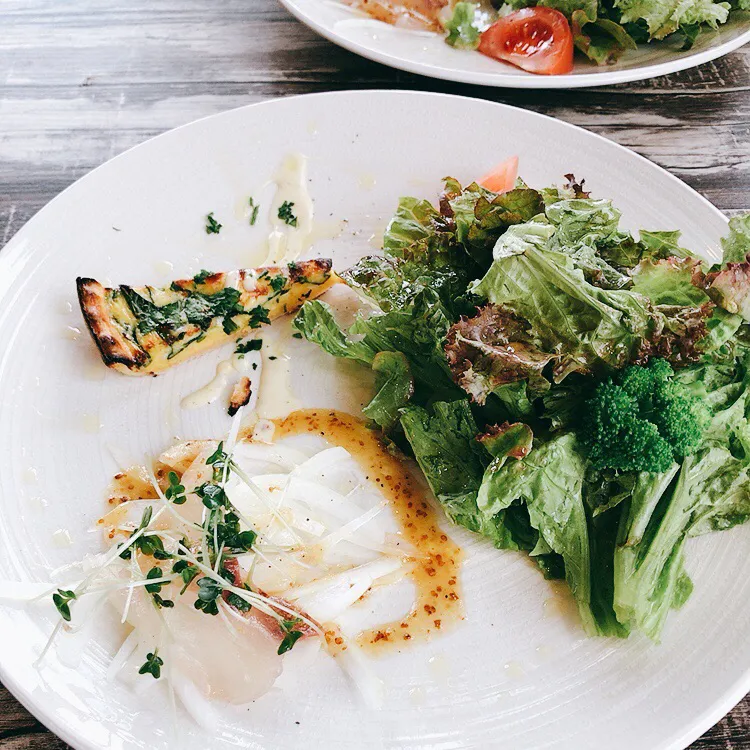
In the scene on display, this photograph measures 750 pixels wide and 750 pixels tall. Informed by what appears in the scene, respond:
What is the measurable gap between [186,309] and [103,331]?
0.28m

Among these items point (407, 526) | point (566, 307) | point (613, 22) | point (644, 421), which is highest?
point (613, 22)

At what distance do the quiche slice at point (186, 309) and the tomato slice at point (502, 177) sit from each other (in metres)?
0.71

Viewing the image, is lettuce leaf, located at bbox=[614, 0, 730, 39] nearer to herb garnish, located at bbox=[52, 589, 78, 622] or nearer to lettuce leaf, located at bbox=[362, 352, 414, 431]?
lettuce leaf, located at bbox=[362, 352, 414, 431]

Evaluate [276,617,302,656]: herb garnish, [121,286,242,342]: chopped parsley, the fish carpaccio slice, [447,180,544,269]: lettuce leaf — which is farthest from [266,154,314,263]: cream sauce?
[276,617,302,656]: herb garnish

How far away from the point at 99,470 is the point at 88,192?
3.61ft

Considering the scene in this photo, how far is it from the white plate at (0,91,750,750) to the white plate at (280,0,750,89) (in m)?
0.23

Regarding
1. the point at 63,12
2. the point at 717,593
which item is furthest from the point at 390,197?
the point at 63,12

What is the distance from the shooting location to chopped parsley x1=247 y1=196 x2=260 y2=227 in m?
2.96

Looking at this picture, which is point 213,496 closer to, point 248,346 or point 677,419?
point 248,346

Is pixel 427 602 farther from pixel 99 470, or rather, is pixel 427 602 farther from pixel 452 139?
pixel 452 139

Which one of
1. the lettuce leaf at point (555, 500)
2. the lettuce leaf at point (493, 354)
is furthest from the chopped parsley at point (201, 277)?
the lettuce leaf at point (555, 500)

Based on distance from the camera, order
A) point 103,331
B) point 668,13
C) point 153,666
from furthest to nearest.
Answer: point 668,13
point 103,331
point 153,666

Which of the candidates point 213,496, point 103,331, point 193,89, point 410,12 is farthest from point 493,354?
point 193,89

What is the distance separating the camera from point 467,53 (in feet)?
11.6
